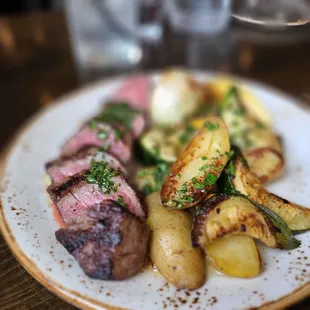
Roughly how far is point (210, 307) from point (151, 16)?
1854 mm

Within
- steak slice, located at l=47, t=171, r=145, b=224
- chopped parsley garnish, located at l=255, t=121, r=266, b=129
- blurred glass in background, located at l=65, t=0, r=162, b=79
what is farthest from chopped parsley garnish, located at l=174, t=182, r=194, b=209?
blurred glass in background, located at l=65, t=0, r=162, b=79

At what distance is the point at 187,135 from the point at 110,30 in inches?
41.5

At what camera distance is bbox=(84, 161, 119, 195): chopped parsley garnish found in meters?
1.40

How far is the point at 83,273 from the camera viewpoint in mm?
1307

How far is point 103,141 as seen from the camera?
172 cm

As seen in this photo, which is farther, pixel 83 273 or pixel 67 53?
pixel 67 53

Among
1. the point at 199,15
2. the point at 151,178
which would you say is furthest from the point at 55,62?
the point at 151,178

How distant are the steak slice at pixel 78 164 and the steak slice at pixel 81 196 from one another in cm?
14

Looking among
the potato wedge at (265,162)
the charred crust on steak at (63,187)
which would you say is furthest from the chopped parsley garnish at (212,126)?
the charred crust on steak at (63,187)

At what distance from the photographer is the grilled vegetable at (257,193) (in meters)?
1.41

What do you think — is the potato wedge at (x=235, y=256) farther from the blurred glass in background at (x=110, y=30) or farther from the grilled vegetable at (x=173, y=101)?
the blurred glass in background at (x=110, y=30)

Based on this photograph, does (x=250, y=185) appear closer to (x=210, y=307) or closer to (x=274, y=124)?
(x=210, y=307)

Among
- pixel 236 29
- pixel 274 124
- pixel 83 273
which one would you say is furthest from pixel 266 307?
pixel 236 29

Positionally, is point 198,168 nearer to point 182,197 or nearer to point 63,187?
point 182,197
